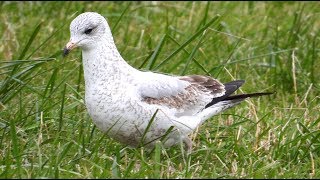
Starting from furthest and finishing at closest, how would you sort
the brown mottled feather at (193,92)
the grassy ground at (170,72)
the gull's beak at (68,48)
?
the brown mottled feather at (193,92) → the gull's beak at (68,48) → the grassy ground at (170,72)

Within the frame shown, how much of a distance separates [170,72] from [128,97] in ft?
5.47

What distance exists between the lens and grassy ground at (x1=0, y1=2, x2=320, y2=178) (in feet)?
17.4

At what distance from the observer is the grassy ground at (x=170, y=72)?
5.32 meters

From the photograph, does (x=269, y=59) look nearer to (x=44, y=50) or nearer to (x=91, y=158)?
(x=44, y=50)

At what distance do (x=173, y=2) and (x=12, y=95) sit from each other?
3.97 metres

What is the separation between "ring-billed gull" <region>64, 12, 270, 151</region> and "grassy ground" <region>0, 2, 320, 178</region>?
126mm

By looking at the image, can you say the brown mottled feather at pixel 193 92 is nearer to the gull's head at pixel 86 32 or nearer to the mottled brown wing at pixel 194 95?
the mottled brown wing at pixel 194 95

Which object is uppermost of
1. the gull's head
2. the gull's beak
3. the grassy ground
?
the gull's head

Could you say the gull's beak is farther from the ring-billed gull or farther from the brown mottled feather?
the brown mottled feather

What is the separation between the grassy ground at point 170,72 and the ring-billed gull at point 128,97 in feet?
0.41

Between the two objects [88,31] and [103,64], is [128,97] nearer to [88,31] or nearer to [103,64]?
[103,64]

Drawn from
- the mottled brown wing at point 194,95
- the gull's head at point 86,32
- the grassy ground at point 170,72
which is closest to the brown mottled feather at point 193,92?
the mottled brown wing at point 194,95

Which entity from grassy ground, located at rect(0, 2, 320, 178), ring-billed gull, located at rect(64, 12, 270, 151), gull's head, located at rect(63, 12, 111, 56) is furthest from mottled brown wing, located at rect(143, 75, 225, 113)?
gull's head, located at rect(63, 12, 111, 56)

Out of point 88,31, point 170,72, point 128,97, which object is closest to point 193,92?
point 128,97
